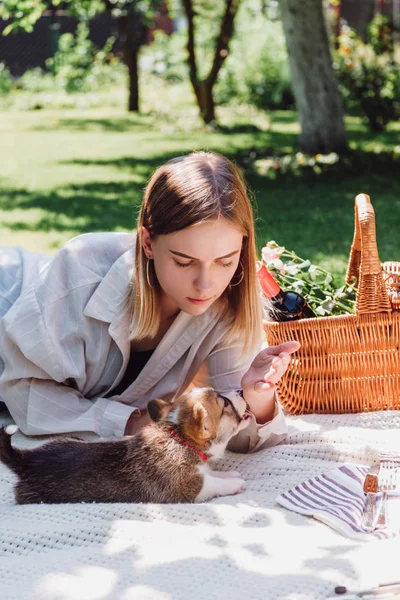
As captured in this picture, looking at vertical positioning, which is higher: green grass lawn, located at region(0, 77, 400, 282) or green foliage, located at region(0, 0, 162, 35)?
green foliage, located at region(0, 0, 162, 35)

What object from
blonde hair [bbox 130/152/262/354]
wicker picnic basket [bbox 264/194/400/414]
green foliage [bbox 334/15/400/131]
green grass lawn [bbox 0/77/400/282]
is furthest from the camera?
green foliage [bbox 334/15/400/131]

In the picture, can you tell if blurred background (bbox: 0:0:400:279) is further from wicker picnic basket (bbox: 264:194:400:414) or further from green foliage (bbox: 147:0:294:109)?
wicker picnic basket (bbox: 264:194:400:414)

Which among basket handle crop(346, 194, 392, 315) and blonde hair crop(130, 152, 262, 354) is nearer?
blonde hair crop(130, 152, 262, 354)

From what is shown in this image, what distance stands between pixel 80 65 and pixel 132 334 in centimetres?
2023

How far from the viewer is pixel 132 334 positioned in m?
3.83

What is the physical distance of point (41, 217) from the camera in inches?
356

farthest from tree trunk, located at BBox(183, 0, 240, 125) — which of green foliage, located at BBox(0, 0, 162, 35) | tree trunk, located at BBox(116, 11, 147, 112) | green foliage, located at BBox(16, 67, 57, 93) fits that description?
green foliage, located at BBox(16, 67, 57, 93)

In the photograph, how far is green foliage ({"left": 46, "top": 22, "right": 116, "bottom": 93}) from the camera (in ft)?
73.7

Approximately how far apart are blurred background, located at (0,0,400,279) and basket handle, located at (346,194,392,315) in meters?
0.70

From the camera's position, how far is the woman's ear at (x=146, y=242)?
367 centimetres

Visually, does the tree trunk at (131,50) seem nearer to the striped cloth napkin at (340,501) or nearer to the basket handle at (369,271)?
the basket handle at (369,271)

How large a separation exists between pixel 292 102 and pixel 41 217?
11449mm

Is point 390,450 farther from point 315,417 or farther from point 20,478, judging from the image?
point 20,478

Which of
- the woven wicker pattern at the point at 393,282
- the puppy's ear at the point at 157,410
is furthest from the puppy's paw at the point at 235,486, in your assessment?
the woven wicker pattern at the point at 393,282
